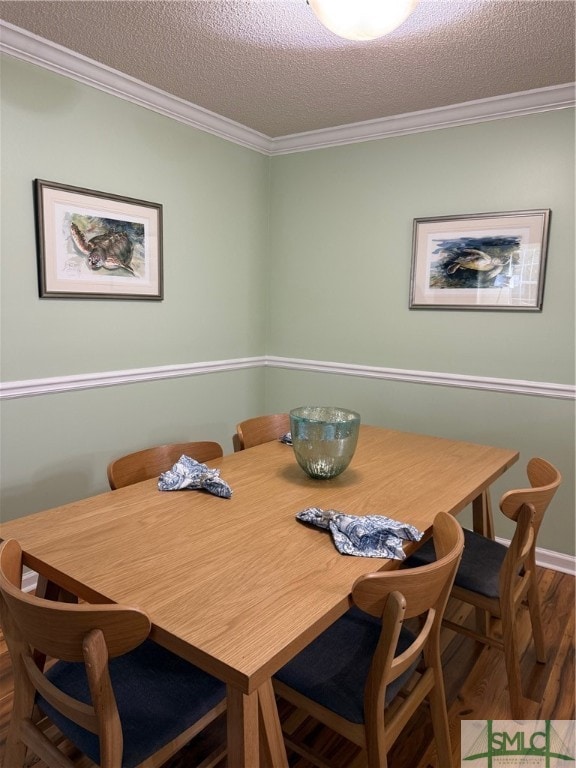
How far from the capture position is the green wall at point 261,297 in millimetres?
2326

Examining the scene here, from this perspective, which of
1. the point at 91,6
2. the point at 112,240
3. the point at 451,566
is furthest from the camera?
the point at 112,240

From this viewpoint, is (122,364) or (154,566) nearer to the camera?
(154,566)

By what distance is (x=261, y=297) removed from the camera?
3582 millimetres

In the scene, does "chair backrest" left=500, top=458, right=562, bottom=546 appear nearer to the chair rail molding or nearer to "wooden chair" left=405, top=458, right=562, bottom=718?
"wooden chair" left=405, top=458, right=562, bottom=718

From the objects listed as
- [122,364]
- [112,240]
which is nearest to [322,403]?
[122,364]

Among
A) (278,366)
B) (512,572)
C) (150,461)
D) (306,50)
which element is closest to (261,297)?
(278,366)

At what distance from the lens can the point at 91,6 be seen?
1.88 meters

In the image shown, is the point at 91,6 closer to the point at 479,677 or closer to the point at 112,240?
the point at 112,240

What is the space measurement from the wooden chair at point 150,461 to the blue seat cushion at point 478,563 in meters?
0.86

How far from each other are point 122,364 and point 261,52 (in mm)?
1582

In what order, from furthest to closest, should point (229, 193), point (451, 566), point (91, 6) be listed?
point (229, 193), point (91, 6), point (451, 566)

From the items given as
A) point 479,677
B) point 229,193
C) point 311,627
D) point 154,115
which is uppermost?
point 154,115

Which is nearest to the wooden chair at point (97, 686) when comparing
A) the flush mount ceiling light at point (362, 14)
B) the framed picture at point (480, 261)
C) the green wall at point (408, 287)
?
the flush mount ceiling light at point (362, 14)

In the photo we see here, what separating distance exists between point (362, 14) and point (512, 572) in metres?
1.74
